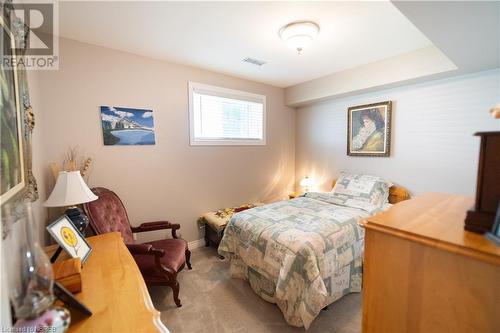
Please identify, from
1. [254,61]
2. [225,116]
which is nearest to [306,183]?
[225,116]

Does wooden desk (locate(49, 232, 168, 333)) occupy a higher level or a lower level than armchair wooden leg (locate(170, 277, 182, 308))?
higher

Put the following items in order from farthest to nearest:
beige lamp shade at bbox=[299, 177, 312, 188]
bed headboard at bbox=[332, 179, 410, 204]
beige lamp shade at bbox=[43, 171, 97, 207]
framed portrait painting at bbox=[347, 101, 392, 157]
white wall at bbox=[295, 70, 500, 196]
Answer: beige lamp shade at bbox=[299, 177, 312, 188] → framed portrait painting at bbox=[347, 101, 392, 157] → bed headboard at bbox=[332, 179, 410, 204] → white wall at bbox=[295, 70, 500, 196] → beige lamp shade at bbox=[43, 171, 97, 207]

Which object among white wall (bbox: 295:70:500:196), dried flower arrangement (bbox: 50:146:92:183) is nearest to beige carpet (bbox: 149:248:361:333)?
dried flower arrangement (bbox: 50:146:92:183)

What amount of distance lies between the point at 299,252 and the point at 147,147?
2.17 metres

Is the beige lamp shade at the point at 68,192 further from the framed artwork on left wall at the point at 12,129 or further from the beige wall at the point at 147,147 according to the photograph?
the framed artwork on left wall at the point at 12,129

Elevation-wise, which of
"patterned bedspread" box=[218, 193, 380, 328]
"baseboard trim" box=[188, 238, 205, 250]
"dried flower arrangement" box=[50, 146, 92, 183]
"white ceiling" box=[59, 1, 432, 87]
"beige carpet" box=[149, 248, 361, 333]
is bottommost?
"beige carpet" box=[149, 248, 361, 333]

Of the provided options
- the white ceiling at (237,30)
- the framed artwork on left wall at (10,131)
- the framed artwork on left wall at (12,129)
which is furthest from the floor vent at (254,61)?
the framed artwork on left wall at (10,131)

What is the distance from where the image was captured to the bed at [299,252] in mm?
1726

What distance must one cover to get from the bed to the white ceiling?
1.89 m

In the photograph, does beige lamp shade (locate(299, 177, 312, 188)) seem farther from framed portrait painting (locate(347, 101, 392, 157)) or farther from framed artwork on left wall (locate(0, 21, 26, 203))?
framed artwork on left wall (locate(0, 21, 26, 203))

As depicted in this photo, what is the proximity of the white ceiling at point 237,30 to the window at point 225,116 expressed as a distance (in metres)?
0.47

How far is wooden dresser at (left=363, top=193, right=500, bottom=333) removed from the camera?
22.6 inches

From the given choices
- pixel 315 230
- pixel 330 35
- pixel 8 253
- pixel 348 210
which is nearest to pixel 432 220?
pixel 315 230

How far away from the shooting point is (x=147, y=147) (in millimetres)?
2732
